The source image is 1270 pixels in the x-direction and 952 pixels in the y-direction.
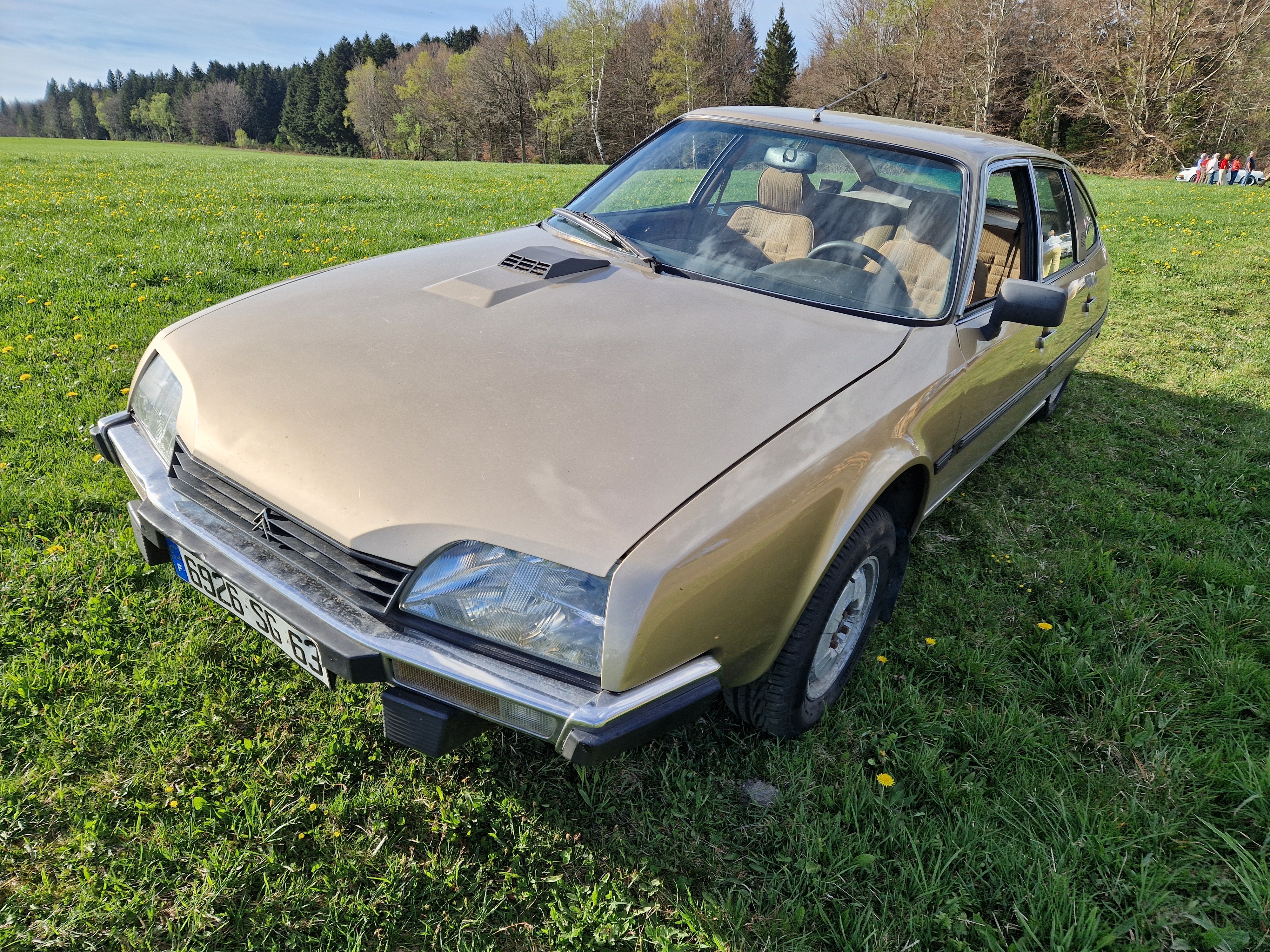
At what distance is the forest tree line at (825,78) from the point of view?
26391mm

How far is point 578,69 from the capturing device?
128 feet

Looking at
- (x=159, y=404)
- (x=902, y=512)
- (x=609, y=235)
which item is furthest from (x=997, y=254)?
(x=159, y=404)

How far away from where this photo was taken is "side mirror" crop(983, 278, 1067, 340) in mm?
2193

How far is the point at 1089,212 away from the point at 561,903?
13.9ft

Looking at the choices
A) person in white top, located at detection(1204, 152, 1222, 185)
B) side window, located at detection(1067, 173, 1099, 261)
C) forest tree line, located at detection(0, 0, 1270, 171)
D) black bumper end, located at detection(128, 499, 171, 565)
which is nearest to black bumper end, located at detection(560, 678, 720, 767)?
black bumper end, located at detection(128, 499, 171, 565)

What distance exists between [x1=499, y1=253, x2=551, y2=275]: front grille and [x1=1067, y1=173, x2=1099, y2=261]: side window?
2.78 metres

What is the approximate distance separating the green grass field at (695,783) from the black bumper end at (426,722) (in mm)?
397

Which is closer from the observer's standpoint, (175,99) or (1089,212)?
(1089,212)

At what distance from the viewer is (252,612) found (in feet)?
5.42

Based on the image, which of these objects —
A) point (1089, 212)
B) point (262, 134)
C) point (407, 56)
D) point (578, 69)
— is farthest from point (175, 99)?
point (1089, 212)

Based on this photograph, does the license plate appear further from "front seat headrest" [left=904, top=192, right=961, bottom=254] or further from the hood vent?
"front seat headrest" [left=904, top=192, right=961, bottom=254]

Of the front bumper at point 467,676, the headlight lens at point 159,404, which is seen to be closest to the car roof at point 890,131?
the front bumper at point 467,676

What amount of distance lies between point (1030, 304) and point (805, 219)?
78 cm

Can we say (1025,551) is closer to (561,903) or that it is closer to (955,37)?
(561,903)
